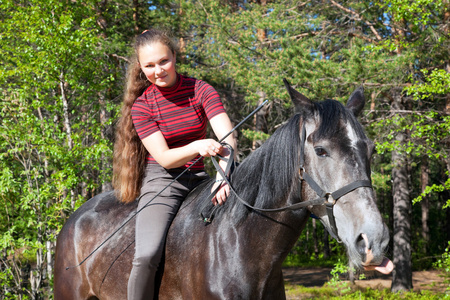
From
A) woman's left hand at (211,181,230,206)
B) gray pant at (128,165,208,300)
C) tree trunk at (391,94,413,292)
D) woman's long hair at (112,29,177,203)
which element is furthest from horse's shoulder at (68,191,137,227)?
tree trunk at (391,94,413,292)

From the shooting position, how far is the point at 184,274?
8.34ft

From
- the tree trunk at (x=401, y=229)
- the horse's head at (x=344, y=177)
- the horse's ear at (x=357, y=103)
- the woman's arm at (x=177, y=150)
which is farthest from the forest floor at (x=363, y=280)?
the horse's head at (x=344, y=177)

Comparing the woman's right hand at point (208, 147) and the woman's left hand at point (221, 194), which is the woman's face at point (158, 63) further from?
the woman's left hand at point (221, 194)

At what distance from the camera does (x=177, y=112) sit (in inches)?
108

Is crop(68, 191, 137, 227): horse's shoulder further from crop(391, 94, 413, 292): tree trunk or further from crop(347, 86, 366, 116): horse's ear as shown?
crop(391, 94, 413, 292): tree trunk

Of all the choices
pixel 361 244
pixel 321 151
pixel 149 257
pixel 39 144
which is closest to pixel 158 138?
pixel 149 257

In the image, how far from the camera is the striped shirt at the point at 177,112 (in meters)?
2.71

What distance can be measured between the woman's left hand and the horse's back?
2.52ft

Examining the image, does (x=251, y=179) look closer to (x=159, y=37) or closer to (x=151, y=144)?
(x=151, y=144)

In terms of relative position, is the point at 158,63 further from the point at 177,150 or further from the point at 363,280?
the point at 363,280

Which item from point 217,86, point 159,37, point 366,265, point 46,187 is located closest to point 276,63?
point 217,86

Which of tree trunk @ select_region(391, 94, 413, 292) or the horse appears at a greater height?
the horse

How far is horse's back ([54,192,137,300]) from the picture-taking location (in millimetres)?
2988

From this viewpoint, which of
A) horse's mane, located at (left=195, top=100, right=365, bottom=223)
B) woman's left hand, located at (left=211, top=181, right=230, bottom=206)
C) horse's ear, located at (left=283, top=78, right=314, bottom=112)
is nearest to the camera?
horse's mane, located at (left=195, top=100, right=365, bottom=223)
